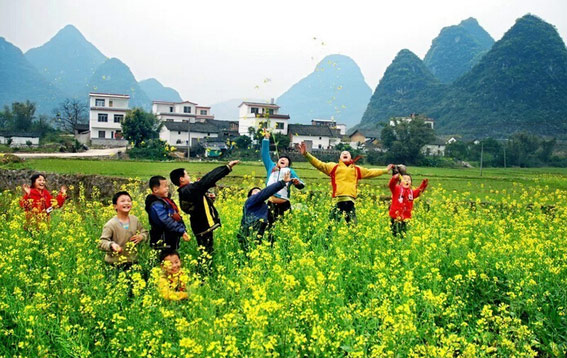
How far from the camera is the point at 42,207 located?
7539mm

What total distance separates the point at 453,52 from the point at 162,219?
13921 centimetres

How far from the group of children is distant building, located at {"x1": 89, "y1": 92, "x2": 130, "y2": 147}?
4872cm

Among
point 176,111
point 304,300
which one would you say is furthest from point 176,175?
point 176,111

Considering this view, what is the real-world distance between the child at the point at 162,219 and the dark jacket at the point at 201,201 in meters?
0.18

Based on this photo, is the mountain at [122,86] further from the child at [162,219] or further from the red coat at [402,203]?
the child at [162,219]

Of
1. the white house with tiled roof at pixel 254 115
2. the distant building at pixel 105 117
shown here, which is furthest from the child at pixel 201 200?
the distant building at pixel 105 117

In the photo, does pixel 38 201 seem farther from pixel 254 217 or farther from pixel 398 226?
pixel 398 226

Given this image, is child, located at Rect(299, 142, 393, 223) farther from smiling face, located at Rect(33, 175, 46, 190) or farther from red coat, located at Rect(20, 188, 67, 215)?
smiling face, located at Rect(33, 175, 46, 190)

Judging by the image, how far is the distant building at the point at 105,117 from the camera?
5412 cm

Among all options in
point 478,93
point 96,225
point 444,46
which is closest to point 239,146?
→ point 96,225

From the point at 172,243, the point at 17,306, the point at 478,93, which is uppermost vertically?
the point at 478,93

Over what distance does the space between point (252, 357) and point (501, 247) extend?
140 inches

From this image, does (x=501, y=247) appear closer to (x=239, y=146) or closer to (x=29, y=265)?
(x=29, y=265)

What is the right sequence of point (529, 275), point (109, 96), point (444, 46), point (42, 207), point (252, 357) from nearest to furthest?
point (252, 357)
point (529, 275)
point (42, 207)
point (109, 96)
point (444, 46)
